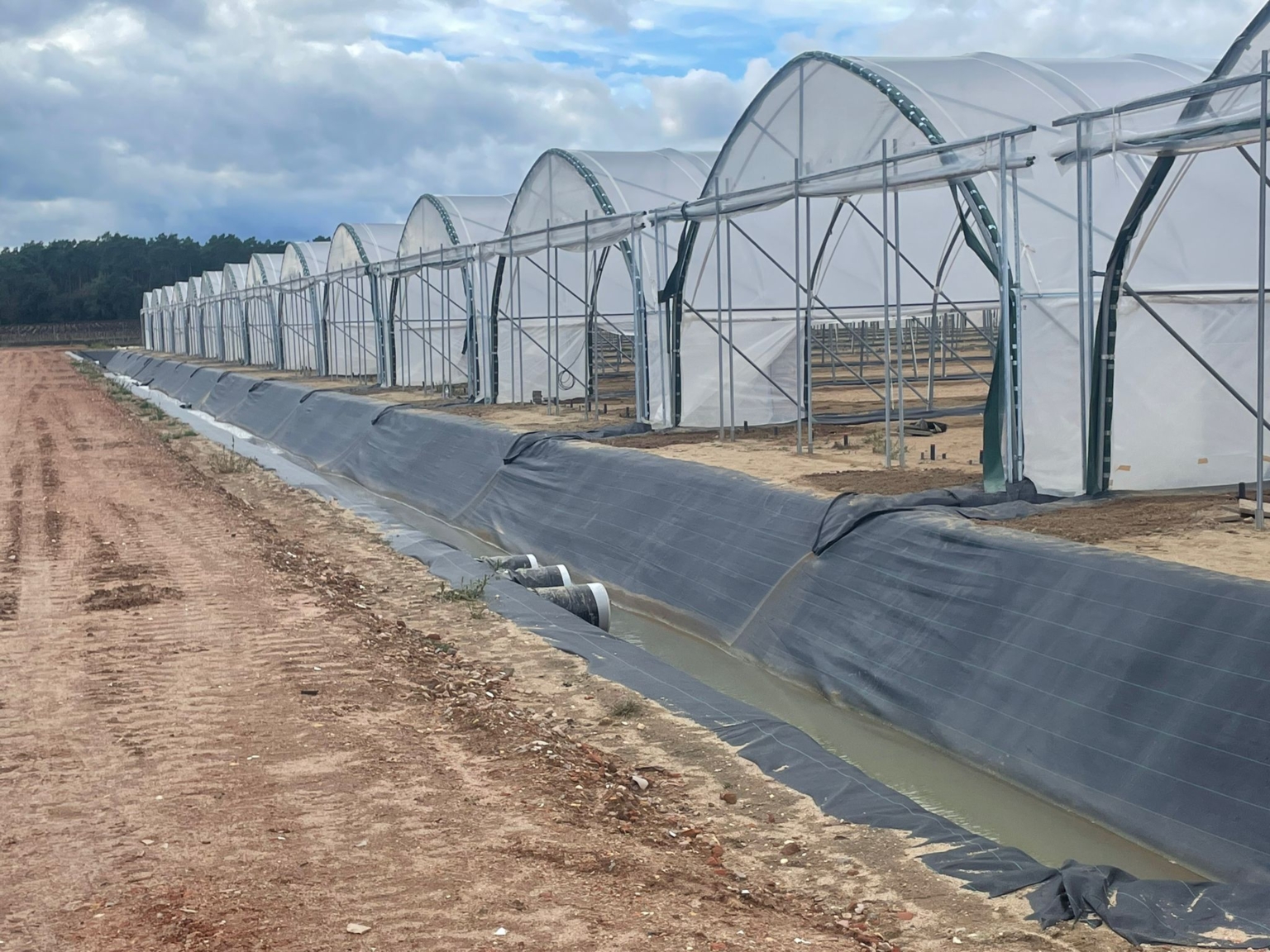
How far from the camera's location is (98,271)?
123 metres

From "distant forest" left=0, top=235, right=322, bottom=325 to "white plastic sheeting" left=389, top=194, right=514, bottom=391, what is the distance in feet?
238

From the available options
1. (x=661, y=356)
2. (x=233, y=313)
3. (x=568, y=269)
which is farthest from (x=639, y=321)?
(x=233, y=313)

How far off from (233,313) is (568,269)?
105 feet

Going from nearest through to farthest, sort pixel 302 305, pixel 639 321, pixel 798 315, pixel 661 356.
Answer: pixel 798 315
pixel 661 356
pixel 639 321
pixel 302 305

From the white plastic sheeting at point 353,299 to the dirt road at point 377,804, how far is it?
25.2 m

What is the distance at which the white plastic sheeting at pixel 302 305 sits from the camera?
3938cm

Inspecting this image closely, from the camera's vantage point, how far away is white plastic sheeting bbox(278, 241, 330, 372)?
129 feet

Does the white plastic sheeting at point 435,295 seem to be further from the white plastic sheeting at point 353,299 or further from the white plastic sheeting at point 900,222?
the white plastic sheeting at point 900,222

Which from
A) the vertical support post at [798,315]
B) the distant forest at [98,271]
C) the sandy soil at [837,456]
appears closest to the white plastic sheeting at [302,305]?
the vertical support post at [798,315]

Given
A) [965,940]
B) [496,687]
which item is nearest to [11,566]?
[496,687]

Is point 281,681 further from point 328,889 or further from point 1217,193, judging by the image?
point 1217,193

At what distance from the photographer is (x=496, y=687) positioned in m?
7.73

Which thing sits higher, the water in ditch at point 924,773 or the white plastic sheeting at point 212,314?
the white plastic sheeting at point 212,314

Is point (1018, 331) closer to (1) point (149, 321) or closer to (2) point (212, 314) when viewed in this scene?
(2) point (212, 314)
